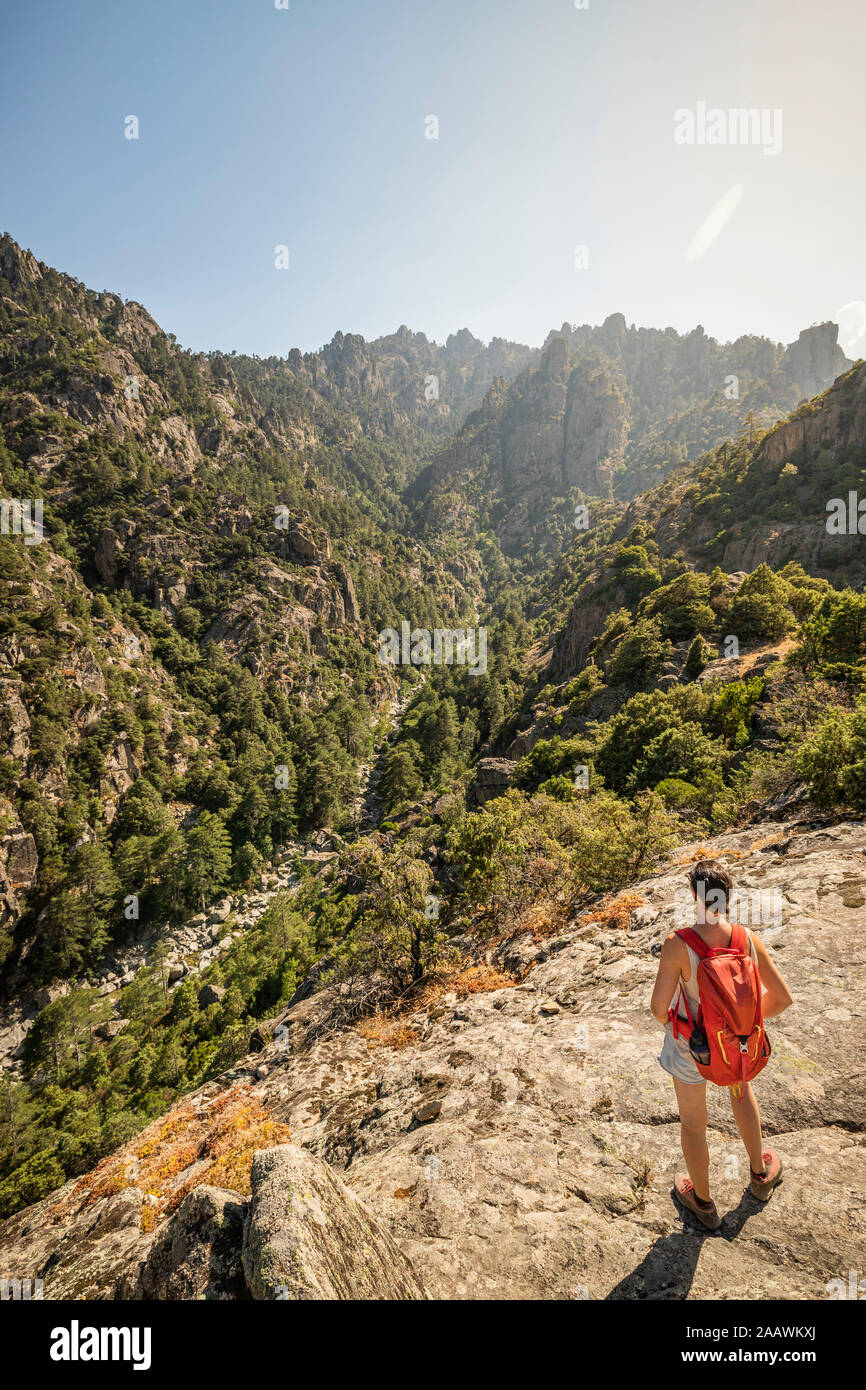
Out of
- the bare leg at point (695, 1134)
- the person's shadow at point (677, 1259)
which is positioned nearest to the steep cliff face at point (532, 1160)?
the person's shadow at point (677, 1259)

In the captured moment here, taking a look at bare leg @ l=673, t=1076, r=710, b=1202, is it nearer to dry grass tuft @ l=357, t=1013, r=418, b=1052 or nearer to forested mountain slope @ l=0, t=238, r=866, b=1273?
forested mountain slope @ l=0, t=238, r=866, b=1273

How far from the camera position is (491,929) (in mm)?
15188

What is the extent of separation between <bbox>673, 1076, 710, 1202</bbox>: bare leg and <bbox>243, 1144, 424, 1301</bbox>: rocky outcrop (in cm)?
263

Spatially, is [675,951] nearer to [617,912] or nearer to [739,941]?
[739,941]

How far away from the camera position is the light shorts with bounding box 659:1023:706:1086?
4.07m

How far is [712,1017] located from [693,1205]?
6.25ft

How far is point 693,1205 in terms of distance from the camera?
4.19 meters

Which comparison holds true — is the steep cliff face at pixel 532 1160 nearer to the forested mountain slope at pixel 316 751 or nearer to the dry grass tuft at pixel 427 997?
the forested mountain slope at pixel 316 751

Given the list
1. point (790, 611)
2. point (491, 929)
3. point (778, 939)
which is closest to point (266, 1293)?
point (778, 939)

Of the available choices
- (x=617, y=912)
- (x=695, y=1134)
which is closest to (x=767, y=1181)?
(x=695, y=1134)

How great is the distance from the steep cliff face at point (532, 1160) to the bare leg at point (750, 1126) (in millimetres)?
340

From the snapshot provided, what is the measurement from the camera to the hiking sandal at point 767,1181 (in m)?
4.12
